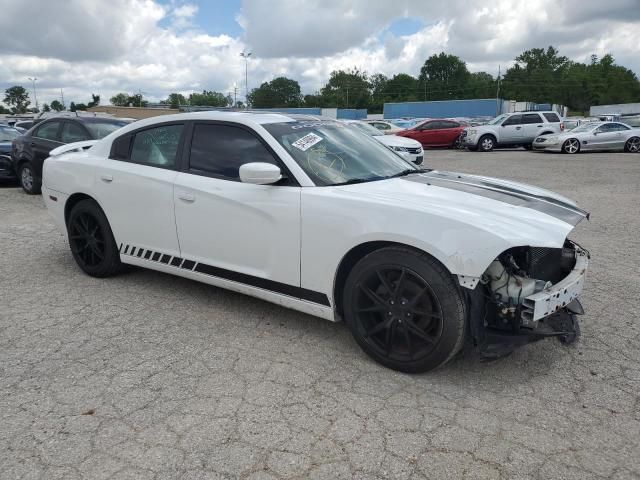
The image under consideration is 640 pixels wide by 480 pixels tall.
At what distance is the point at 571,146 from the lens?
66.3 ft

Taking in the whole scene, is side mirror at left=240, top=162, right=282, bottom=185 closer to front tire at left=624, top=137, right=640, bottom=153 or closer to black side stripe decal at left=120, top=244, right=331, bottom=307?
black side stripe decal at left=120, top=244, right=331, bottom=307

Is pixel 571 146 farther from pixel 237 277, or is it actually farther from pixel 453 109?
pixel 453 109

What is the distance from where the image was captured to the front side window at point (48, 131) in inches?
380

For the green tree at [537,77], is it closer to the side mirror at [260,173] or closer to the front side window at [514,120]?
the front side window at [514,120]

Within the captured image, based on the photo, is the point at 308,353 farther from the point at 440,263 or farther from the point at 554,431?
the point at 554,431

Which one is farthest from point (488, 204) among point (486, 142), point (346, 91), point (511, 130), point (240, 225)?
point (346, 91)

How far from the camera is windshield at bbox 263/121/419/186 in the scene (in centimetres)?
352

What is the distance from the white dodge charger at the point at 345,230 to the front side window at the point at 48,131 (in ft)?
19.4

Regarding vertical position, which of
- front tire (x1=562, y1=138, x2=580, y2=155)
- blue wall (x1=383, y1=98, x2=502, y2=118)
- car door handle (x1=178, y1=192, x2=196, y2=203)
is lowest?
front tire (x1=562, y1=138, x2=580, y2=155)

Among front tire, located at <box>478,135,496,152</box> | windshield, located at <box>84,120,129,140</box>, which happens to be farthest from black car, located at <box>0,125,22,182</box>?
front tire, located at <box>478,135,496,152</box>

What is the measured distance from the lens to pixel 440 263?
2857 mm

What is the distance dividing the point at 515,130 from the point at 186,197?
21135 mm

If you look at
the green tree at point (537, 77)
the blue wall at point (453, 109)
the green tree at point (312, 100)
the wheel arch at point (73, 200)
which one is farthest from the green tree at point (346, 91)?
the wheel arch at point (73, 200)

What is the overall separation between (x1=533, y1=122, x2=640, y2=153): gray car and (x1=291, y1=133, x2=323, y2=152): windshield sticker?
19.1 meters
